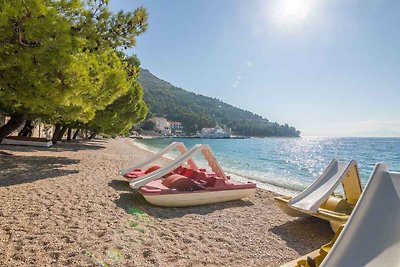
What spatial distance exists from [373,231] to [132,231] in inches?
158

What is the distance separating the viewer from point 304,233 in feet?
20.7

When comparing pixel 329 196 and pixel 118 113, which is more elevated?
pixel 118 113

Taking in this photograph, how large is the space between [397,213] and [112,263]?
3884mm

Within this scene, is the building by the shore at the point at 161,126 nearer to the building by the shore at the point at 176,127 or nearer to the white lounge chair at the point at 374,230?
the building by the shore at the point at 176,127

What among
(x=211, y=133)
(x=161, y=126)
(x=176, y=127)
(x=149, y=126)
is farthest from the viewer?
(x=176, y=127)

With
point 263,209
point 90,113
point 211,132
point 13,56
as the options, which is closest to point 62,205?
point 13,56

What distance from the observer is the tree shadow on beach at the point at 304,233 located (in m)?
5.58

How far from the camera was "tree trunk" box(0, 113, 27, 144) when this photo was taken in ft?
38.8

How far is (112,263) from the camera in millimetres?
4016

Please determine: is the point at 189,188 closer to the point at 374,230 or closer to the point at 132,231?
the point at 132,231

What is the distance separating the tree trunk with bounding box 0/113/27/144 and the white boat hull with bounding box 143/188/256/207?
27.7ft

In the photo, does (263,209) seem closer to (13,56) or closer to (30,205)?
(30,205)

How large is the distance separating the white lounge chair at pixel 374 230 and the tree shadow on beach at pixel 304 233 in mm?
2217

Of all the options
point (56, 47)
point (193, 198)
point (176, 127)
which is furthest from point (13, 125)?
point (176, 127)
